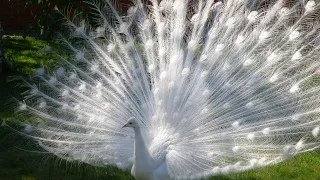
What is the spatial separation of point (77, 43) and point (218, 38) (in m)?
1.50

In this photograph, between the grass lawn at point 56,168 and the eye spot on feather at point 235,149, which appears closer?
the eye spot on feather at point 235,149

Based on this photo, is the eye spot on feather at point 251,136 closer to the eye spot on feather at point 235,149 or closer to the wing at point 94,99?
the eye spot on feather at point 235,149

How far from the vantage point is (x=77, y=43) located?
4945 millimetres

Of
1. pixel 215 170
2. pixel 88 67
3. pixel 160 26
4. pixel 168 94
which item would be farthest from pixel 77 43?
pixel 215 170

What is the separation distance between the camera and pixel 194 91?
13.6ft

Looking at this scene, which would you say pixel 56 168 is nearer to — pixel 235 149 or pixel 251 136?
pixel 235 149

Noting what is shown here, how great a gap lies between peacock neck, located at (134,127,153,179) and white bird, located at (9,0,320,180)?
19 centimetres

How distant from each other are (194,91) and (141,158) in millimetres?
843

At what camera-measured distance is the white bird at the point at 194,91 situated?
404 cm

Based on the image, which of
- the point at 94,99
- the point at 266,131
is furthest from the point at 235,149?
the point at 94,99

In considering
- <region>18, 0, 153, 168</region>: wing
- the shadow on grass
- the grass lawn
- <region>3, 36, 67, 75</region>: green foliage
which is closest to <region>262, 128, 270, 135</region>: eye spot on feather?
the grass lawn

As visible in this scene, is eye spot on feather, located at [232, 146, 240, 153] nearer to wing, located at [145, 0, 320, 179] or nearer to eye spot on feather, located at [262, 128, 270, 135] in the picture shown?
wing, located at [145, 0, 320, 179]

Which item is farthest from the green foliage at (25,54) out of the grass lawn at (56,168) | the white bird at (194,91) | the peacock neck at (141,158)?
the peacock neck at (141,158)

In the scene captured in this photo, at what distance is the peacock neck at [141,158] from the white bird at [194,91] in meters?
0.19
